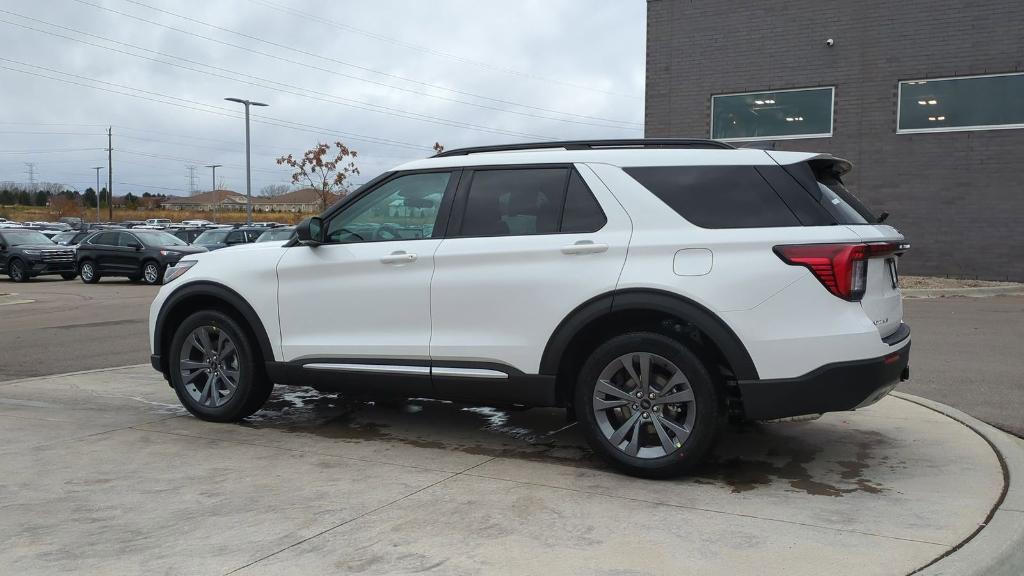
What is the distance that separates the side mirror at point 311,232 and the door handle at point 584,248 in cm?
179

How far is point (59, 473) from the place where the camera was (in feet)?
15.6

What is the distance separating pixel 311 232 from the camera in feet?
18.2

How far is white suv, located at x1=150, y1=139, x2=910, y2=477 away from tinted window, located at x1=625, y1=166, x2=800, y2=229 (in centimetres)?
1

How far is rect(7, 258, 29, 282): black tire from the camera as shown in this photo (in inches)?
1008

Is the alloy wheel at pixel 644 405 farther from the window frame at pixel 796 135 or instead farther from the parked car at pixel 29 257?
the parked car at pixel 29 257

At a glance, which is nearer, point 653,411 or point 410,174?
point 653,411

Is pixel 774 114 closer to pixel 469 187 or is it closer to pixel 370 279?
pixel 469 187

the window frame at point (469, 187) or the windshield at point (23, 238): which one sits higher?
the window frame at point (469, 187)

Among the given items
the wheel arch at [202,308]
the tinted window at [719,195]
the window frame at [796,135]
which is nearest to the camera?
the tinted window at [719,195]

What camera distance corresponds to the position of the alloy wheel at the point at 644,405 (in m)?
4.54

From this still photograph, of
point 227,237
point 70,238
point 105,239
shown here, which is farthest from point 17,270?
point 70,238

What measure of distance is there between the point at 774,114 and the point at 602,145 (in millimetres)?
16583

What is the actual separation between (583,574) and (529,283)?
1931 mm

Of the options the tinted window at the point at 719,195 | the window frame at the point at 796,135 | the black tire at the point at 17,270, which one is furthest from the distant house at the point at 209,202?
the tinted window at the point at 719,195
